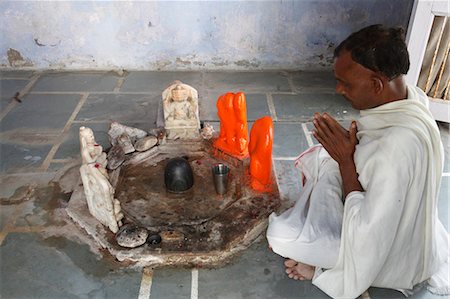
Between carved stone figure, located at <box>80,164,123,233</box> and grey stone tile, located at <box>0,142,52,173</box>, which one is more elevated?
carved stone figure, located at <box>80,164,123,233</box>

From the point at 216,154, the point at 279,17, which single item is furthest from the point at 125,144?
the point at 279,17

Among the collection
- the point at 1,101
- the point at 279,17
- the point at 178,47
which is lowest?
the point at 1,101

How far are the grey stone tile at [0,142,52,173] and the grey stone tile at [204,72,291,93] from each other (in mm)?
1901

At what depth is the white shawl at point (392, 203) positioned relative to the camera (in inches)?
70.3

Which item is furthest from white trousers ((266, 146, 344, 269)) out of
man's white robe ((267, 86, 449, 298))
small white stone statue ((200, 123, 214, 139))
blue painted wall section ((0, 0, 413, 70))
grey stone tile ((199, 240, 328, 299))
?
blue painted wall section ((0, 0, 413, 70))

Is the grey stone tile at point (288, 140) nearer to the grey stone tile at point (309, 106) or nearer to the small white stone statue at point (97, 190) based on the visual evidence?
the grey stone tile at point (309, 106)

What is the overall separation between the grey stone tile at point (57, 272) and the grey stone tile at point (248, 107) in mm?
1881

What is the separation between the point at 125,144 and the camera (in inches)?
126

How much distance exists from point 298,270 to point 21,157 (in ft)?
7.78

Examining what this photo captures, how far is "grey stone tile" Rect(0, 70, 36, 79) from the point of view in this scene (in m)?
4.93

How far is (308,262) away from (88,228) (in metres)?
1.31

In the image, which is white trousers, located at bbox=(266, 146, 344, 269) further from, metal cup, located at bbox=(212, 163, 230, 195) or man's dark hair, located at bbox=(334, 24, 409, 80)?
man's dark hair, located at bbox=(334, 24, 409, 80)

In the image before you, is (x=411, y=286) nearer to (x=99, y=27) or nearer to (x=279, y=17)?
(x=279, y=17)

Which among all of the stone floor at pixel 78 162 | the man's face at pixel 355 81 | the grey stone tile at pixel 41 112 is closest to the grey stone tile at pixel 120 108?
the stone floor at pixel 78 162
